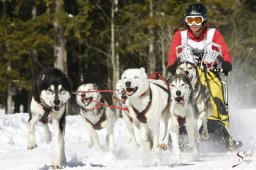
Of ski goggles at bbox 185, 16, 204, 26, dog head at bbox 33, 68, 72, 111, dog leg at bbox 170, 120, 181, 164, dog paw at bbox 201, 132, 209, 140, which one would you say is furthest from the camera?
ski goggles at bbox 185, 16, 204, 26

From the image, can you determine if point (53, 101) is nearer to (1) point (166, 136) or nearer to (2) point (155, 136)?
(2) point (155, 136)

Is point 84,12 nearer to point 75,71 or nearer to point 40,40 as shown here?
point 40,40

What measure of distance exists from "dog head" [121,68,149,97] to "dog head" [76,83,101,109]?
5.59ft

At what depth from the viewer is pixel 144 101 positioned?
782 centimetres

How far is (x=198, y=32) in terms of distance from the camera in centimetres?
979

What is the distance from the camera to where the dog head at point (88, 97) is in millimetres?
9383

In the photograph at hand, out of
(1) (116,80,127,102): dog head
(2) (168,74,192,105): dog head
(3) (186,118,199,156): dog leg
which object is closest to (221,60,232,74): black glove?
(3) (186,118,199,156): dog leg

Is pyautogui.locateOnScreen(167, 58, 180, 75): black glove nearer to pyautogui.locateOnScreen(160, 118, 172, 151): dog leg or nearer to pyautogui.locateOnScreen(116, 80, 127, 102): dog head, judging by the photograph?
pyautogui.locateOnScreen(116, 80, 127, 102): dog head

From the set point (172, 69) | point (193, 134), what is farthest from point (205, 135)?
point (172, 69)

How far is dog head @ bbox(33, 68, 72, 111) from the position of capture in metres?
6.94

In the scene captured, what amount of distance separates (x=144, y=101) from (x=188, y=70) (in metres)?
1.13

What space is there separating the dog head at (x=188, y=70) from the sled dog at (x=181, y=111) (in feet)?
1.37

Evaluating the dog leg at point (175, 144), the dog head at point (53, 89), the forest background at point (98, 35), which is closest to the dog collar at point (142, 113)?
the dog leg at point (175, 144)

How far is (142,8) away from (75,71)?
31.2 feet
